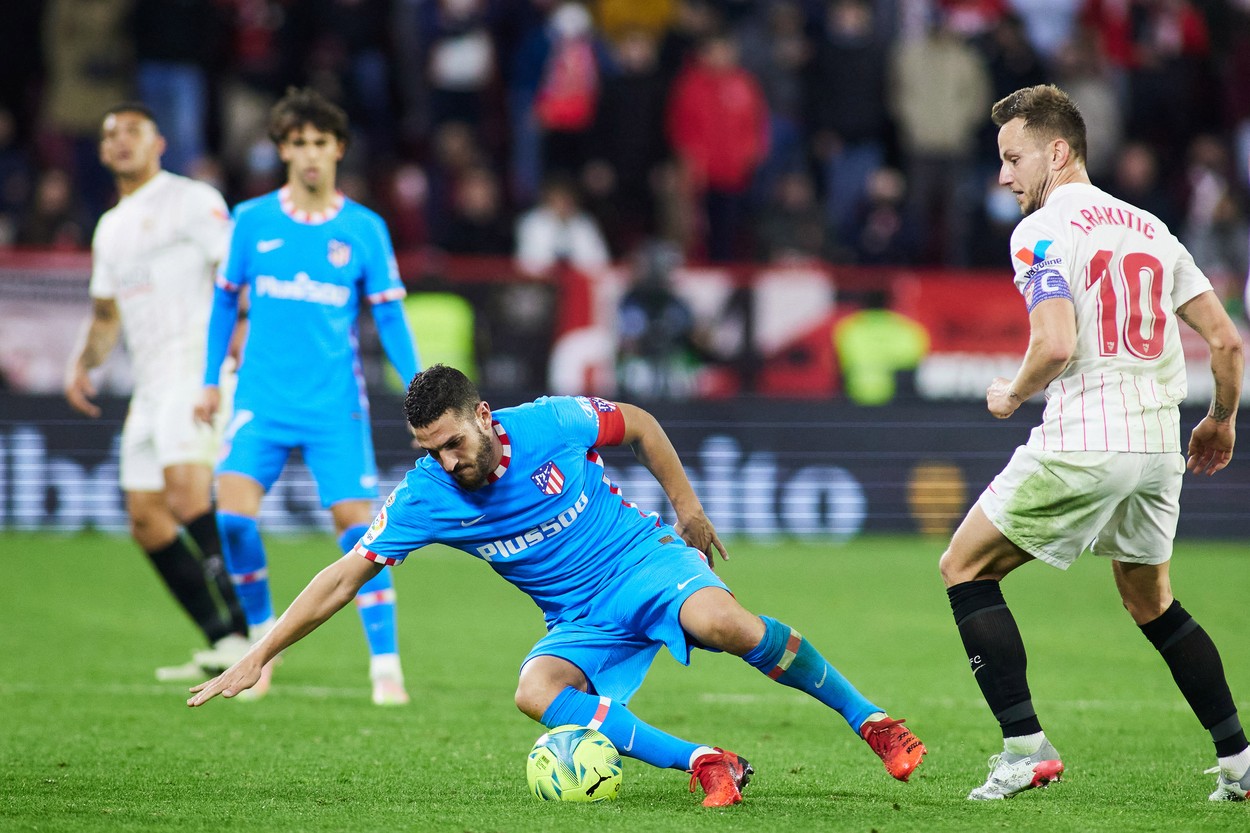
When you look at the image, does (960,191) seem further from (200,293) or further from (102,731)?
(102,731)

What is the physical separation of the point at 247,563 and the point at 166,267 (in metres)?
1.82

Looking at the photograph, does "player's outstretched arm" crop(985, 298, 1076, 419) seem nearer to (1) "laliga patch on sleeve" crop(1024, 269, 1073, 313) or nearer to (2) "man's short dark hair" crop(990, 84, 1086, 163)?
(1) "laliga patch on sleeve" crop(1024, 269, 1073, 313)

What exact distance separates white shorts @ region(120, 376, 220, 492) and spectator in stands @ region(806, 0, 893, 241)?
9.21 meters

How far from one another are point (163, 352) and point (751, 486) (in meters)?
6.52

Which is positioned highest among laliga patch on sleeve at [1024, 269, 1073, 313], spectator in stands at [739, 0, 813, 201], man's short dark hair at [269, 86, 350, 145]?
spectator in stands at [739, 0, 813, 201]

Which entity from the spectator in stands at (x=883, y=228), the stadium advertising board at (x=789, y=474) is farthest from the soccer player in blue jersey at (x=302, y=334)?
the spectator in stands at (x=883, y=228)

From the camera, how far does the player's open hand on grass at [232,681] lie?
4770mm

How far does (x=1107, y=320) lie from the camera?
5133 mm

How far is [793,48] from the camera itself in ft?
54.0

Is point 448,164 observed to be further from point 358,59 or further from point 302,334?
point 302,334

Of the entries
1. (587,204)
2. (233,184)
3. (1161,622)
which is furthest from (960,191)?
(1161,622)

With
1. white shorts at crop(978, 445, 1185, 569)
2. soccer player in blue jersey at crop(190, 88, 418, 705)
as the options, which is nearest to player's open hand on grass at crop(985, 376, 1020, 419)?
white shorts at crop(978, 445, 1185, 569)

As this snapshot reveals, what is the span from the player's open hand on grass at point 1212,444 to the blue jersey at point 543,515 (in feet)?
6.14

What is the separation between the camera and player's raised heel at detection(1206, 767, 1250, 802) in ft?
17.2
